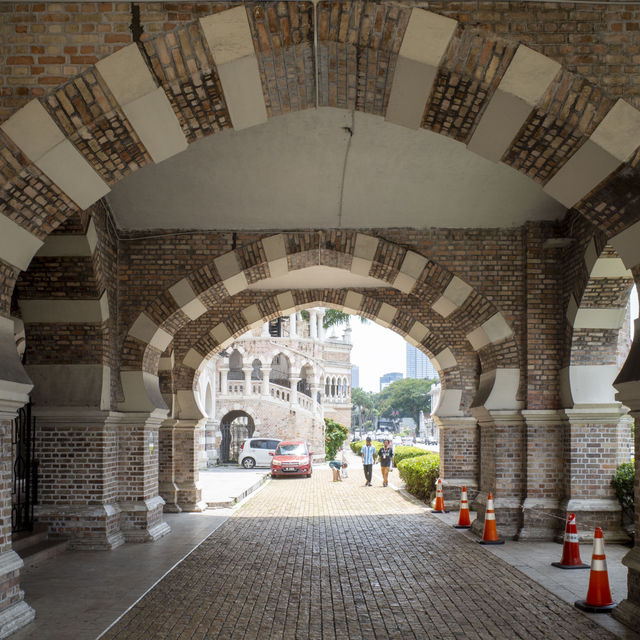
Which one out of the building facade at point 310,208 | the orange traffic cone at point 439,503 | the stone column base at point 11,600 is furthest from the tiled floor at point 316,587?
the orange traffic cone at point 439,503

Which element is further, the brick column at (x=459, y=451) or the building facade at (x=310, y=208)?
the brick column at (x=459, y=451)

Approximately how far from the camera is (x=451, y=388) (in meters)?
17.6

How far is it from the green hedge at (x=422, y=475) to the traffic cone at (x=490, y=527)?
21.7ft

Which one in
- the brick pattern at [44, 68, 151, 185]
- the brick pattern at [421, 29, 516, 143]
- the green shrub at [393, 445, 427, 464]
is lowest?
the green shrub at [393, 445, 427, 464]

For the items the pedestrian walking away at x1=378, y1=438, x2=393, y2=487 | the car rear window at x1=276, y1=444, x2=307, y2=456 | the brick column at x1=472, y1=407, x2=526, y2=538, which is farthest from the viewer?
the car rear window at x1=276, y1=444, x2=307, y2=456

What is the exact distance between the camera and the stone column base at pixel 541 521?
470 inches

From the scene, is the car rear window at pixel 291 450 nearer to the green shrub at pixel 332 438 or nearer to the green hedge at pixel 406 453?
the green hedge at pixel 406 453

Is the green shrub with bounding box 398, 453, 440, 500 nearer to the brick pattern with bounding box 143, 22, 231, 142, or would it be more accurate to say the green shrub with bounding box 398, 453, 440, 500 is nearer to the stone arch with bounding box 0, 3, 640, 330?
the stone arch with bounding box 0, 3, 640, 330

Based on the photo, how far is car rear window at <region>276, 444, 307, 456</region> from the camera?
2925cm

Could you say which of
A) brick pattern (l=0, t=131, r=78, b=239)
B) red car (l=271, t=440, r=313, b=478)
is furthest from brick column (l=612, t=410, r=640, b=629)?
red car (l=271, t=440, r=313, b=478)

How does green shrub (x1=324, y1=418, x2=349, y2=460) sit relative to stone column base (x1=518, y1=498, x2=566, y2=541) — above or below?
below

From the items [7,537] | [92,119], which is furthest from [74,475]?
[92,119]

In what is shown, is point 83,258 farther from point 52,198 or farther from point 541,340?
point 541,340

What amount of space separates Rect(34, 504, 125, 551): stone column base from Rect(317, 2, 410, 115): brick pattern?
6.71 m
